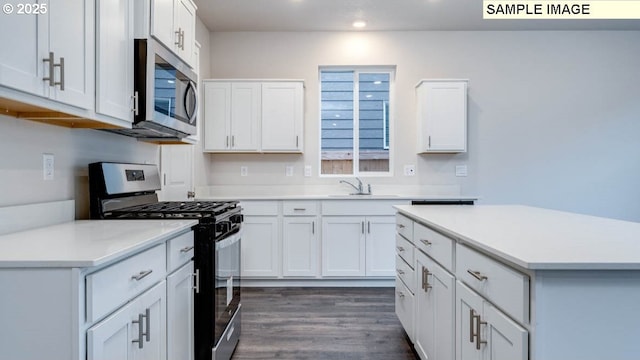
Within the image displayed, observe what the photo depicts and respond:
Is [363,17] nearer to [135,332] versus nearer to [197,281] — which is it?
[197,281]

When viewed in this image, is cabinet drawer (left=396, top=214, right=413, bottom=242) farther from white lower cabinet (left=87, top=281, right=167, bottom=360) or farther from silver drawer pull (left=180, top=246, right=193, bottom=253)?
white lower cabinet (left=87, top=281, right=167, bottom=360)

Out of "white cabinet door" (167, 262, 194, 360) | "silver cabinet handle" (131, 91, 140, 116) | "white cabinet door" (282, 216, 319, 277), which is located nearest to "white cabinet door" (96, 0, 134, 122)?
"silver cabinet handle" (131, 91, 140, 116)

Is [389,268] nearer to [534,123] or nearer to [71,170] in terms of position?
[534,123]

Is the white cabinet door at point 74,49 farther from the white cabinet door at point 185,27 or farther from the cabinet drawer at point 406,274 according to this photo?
the cabinet drawer at point 406,274

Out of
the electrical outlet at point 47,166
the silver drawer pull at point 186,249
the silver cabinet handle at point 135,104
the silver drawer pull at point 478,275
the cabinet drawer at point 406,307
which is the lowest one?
the cabinet drawer at point 406,307

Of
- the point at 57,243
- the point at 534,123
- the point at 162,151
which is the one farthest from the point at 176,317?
the point at 534,123

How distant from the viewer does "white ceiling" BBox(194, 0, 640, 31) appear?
11.8 ft

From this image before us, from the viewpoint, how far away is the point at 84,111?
153cm

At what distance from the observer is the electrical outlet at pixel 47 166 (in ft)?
5.59

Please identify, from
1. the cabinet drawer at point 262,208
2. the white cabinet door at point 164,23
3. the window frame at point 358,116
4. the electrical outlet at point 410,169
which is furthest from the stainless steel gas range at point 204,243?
the electrical outlet at point 410,169

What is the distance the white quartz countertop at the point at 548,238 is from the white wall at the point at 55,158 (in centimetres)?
184

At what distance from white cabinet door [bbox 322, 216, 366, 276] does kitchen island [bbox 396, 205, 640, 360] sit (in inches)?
71.4

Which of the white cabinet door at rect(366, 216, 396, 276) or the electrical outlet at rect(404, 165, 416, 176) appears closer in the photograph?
the white cabinet door at rect(366, 216, 396, 276)

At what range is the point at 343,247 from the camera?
3.76 m
